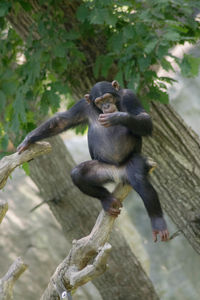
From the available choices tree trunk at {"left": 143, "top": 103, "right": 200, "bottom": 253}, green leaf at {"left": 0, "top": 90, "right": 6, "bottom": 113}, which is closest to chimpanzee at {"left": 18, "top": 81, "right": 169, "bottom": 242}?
green leaf at {"left": 0, "top": 90, "right": 6, "bottom": 113}

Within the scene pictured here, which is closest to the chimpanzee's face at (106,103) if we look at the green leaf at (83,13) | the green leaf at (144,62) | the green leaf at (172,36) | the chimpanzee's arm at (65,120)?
the chimpanzee's arm at (65,120)

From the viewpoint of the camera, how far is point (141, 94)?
186 inches

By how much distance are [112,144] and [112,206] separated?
24.2 inches

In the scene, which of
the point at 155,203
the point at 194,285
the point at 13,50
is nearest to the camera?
the point at 155,203

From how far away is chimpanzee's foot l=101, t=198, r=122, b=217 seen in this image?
3374 millimetres

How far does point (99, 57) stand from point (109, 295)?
317 cm

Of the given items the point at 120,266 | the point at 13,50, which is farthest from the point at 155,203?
the point at 13,50

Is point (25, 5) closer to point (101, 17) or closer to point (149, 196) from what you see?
point (101, 17)

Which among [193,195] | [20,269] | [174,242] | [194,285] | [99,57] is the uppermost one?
[99,57]

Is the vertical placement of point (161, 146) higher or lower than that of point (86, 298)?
higher

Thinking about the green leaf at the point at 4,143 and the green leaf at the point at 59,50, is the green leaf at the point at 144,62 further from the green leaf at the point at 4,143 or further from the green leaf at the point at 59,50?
the green leaf at the point at 4,143

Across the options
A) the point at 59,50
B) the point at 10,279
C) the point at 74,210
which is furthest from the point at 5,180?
the point at 74,210

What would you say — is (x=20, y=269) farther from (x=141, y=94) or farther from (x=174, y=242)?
(x=174, y=242)

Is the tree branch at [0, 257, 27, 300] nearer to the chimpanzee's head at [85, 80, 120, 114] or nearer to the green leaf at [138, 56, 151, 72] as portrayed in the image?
the chimpanzee's head at [85, 80, 120, 114]
